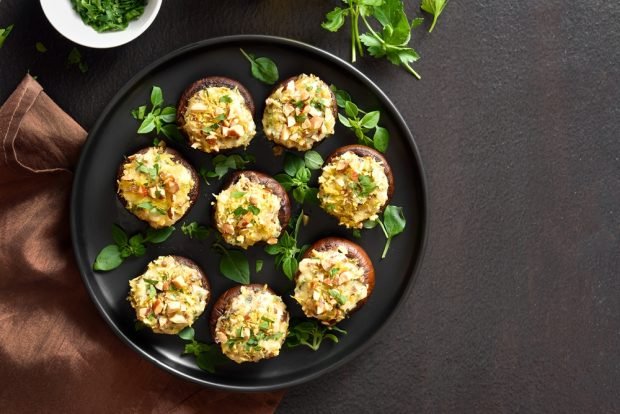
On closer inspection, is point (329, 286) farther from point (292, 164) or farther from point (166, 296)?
point (166, 296)

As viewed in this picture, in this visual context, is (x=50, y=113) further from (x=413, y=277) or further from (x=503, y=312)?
(x=503, y=312)

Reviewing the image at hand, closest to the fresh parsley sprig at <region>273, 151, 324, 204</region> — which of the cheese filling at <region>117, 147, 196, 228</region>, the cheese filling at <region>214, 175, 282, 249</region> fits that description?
the cheese filling at <region>214, 175, 282, 249</region>

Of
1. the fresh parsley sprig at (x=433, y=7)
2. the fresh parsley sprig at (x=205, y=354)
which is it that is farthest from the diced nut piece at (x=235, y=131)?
the fresh parsley sprig at (x=433, y=7)

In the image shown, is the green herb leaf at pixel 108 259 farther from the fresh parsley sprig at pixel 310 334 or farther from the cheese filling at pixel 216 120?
the fresh parsley sprig at pixel 310 334

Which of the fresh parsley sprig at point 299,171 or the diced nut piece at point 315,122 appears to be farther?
the fresh parsley sprig at point 299,171

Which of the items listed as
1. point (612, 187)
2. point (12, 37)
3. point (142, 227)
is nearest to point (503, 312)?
point (612, 187)

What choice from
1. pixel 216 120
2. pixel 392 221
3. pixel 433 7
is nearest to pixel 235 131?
pixel 216 120
